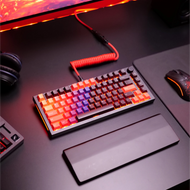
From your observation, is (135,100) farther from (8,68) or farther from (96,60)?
(8,68)

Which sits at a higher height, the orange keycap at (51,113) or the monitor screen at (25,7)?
the monitor screen at (25,7)

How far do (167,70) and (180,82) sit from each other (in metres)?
0.10

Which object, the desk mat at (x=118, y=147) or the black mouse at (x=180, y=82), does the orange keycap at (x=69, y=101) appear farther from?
the black mouse at (x=180, y=82)

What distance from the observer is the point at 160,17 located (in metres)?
1.10

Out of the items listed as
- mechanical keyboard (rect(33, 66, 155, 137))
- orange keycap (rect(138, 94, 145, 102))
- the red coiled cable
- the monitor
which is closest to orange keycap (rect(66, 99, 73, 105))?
mechanical keyboard (rect(33, 66, 155, 137))

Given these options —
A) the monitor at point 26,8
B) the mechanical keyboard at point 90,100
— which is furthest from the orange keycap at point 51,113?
the monitor at point 26,8

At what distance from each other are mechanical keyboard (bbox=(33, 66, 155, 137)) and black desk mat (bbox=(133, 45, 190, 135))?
7cm

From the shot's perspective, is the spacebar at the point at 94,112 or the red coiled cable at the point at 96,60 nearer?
the spacebar at the point at 94,112

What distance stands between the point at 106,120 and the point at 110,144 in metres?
0.10

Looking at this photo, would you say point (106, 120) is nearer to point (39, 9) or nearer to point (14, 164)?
point (14, 164)

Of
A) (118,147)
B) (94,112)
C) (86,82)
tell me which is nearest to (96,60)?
(86,82)

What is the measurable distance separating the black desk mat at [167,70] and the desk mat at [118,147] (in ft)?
0.26

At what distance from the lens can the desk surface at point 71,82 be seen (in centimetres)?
65

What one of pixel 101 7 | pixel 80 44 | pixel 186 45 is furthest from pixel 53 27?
pixel 186 45
